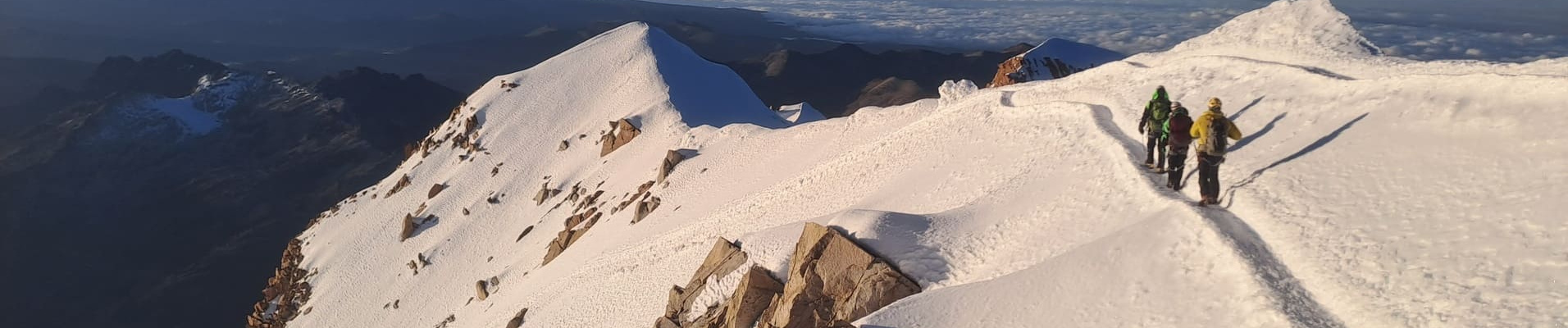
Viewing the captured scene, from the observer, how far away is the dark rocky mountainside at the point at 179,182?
51469 millimetres

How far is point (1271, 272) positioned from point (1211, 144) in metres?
2.07

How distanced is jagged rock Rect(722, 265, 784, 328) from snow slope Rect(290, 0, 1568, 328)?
790 millimetres

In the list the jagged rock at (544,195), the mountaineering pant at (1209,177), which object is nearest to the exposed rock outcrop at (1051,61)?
the jagged rock at (544,195)

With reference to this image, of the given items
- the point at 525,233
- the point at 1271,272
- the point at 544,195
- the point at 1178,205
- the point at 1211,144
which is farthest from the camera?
the point at 544,195

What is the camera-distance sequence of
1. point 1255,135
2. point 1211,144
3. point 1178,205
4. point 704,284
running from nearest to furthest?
point 1211,144 < point 1178,205 < point 1255,135 < point 704,284

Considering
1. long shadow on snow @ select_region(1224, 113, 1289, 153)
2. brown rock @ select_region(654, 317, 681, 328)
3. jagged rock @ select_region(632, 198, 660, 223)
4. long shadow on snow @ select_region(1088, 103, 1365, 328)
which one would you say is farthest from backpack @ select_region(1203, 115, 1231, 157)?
jagged rock @ select_region(632, 198, 660, 223)

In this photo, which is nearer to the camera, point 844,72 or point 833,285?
point 833,285

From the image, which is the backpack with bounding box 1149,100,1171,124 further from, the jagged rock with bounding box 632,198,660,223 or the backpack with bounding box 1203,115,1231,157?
the jagged rock with bounding box 632,198,660,223

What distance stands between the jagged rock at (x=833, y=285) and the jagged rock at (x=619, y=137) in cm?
2690

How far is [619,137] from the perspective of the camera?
129ft

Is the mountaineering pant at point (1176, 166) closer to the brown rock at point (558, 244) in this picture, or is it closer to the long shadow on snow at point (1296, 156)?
the long shadow on snow at point (1296, 156)

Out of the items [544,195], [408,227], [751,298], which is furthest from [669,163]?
[751,298]

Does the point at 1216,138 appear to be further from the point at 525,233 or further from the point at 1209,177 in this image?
the point at 525,233

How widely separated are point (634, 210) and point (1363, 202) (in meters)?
22.0
